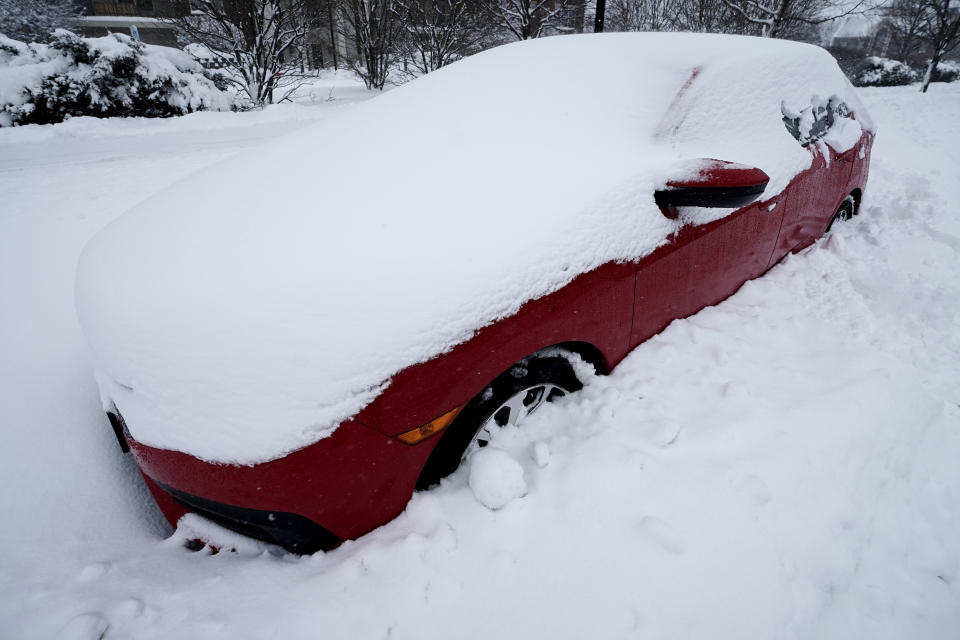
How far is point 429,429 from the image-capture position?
1.35 meters

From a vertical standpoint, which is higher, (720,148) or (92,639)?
(720,148)

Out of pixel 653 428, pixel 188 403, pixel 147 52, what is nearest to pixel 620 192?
pixel 653 428

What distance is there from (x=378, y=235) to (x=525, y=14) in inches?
585

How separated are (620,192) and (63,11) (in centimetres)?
3121

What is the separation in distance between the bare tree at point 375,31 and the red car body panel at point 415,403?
16222 mm

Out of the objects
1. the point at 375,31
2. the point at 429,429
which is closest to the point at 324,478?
the point at 429,429

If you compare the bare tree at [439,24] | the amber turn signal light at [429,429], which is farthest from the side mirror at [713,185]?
the bare tree at [439,24]

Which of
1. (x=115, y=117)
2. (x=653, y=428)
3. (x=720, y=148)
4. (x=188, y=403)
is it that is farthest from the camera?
(x=115, y=117)

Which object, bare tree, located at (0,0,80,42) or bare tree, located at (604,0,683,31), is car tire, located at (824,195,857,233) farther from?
bare tree, located at (0,0,80,42)

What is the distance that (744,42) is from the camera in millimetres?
2338

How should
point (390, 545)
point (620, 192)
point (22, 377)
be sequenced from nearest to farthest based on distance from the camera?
1. point (390, 545)
2. point (620, 192)
3. point (22, 377)

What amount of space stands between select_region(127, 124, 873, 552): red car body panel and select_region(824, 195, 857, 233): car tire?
1.95 meters

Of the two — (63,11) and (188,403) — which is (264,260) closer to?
(188,403)

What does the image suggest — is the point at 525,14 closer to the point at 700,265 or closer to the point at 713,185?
the point at 700,265
